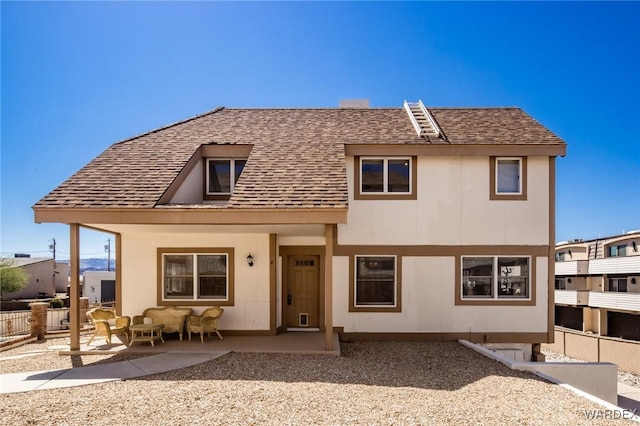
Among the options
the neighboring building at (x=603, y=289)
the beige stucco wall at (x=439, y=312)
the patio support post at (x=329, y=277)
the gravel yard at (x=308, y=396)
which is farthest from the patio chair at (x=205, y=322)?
the neighboring building at (x=603, y=289)

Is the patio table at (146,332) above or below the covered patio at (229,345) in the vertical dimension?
above

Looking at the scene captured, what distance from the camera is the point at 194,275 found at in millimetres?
11672

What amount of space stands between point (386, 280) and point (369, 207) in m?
2.21

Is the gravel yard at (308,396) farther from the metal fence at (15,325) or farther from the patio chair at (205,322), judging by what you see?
the metal fence at (15,325)

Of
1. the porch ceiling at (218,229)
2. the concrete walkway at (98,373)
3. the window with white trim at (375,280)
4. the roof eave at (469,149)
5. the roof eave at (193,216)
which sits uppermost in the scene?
the roof eave at (469,149)

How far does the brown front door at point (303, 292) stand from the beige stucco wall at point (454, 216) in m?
1.57

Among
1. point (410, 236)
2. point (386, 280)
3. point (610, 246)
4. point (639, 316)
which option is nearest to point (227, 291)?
point (386, 280)

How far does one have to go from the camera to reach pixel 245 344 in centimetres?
1019

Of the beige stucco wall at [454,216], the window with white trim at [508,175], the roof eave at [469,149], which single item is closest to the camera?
the roof eave at [469,149]

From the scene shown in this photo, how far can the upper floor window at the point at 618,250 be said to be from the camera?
1224 inches

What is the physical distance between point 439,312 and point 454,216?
282 cm

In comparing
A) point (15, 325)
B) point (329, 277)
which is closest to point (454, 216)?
point (329, 277)

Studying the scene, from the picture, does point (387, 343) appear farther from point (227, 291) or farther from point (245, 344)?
point (227, 291)

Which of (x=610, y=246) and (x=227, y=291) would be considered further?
(x=610, y=246)
